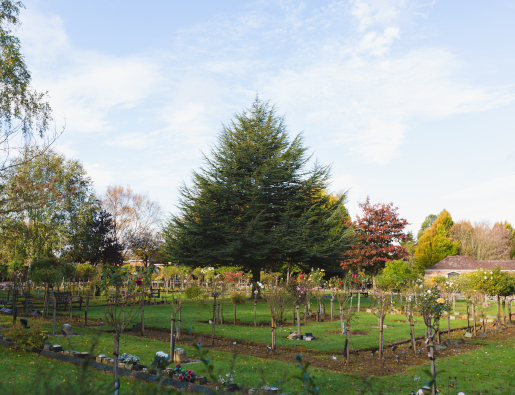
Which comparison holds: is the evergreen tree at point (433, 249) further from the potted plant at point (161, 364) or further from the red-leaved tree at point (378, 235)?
the potted plant at point (161, 364)

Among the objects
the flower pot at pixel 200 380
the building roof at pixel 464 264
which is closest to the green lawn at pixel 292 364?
the flower pot at pixel 200 380

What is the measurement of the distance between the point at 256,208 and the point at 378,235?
1174 centimetres

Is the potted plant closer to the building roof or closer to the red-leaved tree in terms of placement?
the red-leaved tree

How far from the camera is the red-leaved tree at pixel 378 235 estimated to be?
31391mm

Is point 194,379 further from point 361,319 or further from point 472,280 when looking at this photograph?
Result: point 472,280

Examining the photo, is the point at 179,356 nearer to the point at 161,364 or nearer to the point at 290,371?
the point at 290,371

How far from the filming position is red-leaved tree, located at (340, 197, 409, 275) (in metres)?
31.4

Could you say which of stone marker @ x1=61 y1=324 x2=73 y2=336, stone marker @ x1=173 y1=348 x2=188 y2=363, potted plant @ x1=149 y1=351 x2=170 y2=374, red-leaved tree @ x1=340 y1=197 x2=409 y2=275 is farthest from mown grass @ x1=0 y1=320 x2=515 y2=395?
red-leaved tree @ x1=340 y1=197 x2=409 y2=275

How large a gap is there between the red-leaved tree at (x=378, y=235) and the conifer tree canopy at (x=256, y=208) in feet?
15.8

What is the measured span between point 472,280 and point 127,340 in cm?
1486

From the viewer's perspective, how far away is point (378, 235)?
31.4 meters

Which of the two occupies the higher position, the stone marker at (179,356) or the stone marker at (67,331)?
the stone marker at (179,356)

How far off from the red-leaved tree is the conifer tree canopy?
483 cm

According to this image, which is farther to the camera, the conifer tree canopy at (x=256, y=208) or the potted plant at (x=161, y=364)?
the conifer tree canopy at (x=256, y=208)
